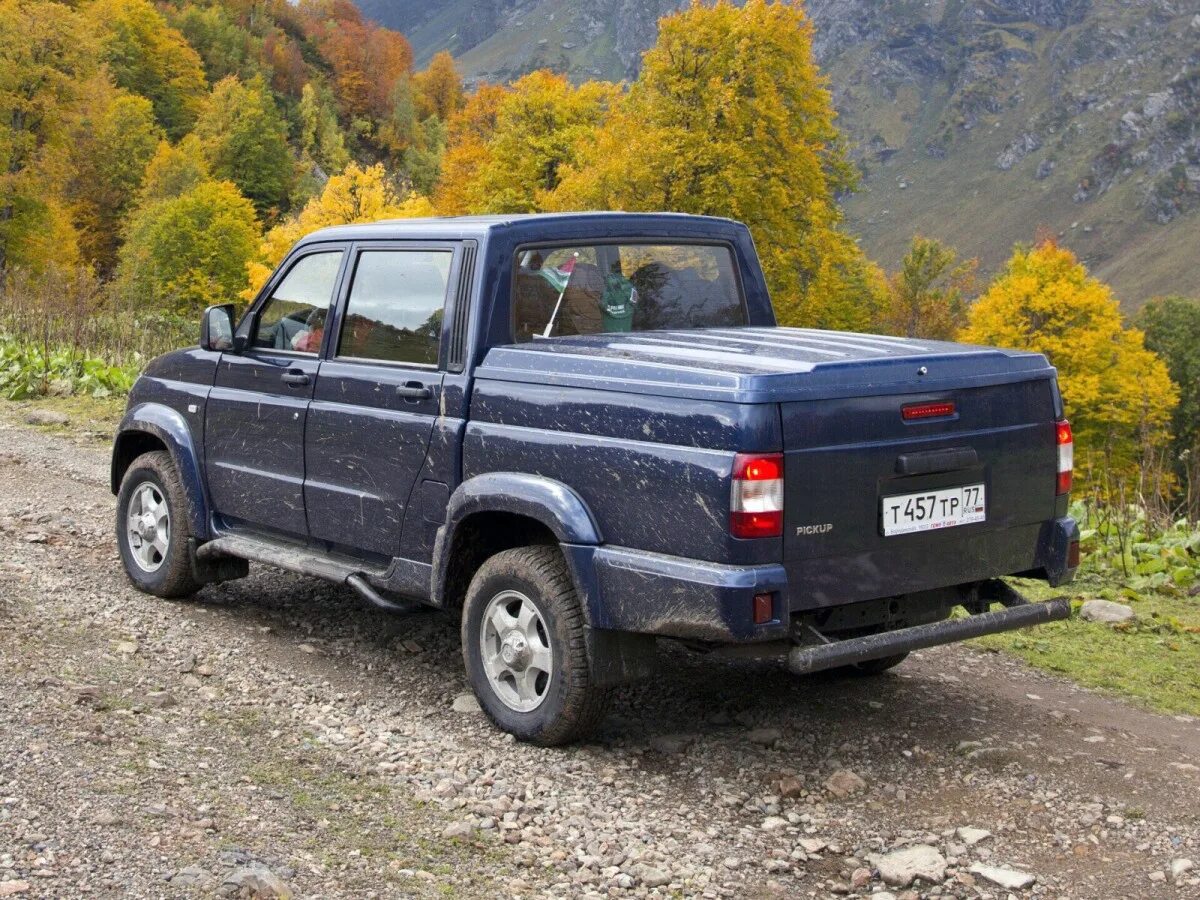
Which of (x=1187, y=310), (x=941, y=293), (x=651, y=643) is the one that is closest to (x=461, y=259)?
(x=651, y=643)

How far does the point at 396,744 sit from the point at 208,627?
182cm

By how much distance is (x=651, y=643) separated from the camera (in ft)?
16.0

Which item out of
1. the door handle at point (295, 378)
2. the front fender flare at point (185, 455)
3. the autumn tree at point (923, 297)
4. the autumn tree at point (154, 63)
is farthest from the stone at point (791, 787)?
the autumn tree at point (154, 63)

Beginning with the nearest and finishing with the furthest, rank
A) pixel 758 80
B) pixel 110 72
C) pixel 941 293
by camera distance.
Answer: pixel 758 80 < pixel 941 293 < pixel 110 72

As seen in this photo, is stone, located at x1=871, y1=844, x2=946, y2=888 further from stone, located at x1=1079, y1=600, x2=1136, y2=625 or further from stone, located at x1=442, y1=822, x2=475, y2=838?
stone, located at x1=1079, y1=600, x2=1136, y2=625

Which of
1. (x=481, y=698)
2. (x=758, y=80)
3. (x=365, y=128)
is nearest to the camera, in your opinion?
(x=481, y=698)

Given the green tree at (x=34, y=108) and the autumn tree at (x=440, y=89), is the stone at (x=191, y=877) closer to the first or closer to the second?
the green tree at (x=34, y=108)

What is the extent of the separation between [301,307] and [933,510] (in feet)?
9.87

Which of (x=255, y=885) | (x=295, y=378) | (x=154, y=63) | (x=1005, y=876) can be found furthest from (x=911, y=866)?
(x=154, y=63)

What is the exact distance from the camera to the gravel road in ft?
13.0

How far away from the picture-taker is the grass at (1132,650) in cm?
600

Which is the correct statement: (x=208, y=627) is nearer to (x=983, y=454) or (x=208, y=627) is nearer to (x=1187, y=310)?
(x=983, y=454)

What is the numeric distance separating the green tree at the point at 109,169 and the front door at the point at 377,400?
80.4 meters

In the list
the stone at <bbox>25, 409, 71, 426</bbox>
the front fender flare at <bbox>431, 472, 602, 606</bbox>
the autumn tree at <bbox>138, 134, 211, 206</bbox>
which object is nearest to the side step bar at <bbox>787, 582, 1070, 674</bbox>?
the front fender flare at <bbox>431, 472, 602, 606</bbox>
